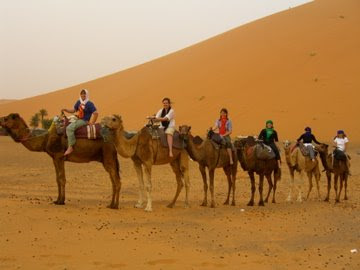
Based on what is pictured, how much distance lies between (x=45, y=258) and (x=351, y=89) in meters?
35.8

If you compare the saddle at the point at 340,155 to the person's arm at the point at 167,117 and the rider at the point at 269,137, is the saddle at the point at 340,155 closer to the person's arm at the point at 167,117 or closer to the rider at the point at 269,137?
the rider at the point at 269,137

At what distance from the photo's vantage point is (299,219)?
1198cm

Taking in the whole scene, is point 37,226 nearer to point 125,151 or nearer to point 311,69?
point 125,151

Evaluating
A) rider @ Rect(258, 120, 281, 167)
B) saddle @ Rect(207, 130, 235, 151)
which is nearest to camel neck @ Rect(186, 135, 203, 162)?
saddle @ Rect(207, 130, 235, 151)

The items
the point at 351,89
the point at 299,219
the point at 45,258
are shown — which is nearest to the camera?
the point at 45,258

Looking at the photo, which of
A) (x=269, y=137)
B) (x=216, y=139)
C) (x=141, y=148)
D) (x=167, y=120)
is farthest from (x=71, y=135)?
(x=269, y=137)

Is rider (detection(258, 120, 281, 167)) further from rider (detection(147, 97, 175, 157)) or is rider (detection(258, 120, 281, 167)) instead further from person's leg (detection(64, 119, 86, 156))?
person's leg (detection(64, 119, 86, 156))

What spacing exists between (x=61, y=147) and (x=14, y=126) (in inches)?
45.4

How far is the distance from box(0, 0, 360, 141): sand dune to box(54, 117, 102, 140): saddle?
24085mm

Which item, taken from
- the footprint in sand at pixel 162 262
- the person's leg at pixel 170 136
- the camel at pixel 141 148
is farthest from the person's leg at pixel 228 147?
the footprint in sand at pixel 162 262

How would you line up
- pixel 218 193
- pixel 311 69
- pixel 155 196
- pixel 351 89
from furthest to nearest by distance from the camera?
pixel 311 69 < pixel 351 89 < pixel 218 193 < pixel 155 196

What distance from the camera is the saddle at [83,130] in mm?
12172

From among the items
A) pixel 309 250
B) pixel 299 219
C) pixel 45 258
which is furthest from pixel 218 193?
pixel 45 258

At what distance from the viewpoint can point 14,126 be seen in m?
12.2
